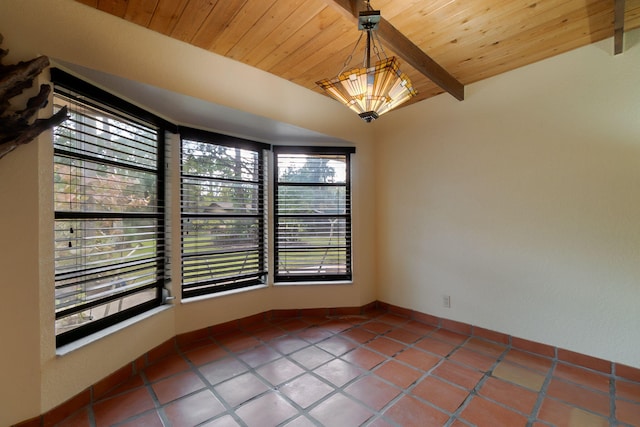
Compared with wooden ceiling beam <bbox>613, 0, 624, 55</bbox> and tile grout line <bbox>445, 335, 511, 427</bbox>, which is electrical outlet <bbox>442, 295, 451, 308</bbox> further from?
wooden ceiling beam <bbox>613, 0, 624, 55</bbox>

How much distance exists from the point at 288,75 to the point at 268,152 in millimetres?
914

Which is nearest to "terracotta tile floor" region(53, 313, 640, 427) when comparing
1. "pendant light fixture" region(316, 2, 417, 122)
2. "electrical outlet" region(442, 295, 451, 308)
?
"electrical outlet" region(442, 295, 451, 308)

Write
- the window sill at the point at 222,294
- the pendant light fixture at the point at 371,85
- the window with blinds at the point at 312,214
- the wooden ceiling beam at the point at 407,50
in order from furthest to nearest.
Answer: the window with blinds at the point at 312,214 → the window sill at the point at 222,294 → the wooden ceiling beam at the point at 407,50 → the pendant light fixture at the point at 371,85

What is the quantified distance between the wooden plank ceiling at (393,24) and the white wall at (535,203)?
34 centimetres

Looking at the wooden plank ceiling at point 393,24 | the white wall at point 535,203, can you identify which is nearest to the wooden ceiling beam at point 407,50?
the wooden plank ceiling at point 393,24

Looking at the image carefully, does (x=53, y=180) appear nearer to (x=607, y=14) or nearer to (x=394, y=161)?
(x=394, y=161)

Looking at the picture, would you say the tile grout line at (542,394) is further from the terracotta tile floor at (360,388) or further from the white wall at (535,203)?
the white wall at (535,203)

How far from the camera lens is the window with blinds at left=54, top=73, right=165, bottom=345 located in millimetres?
1673

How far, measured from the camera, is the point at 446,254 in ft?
9.26

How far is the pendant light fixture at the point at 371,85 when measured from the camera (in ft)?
4.40

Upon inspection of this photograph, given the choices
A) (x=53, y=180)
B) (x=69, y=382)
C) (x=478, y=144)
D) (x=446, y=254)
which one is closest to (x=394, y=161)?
(x=478, y=144)

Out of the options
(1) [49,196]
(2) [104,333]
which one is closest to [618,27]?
(1) [49,196]

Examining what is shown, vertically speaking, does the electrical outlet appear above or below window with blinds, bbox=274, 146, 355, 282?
below

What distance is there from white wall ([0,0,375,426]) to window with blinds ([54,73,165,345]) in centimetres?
15
